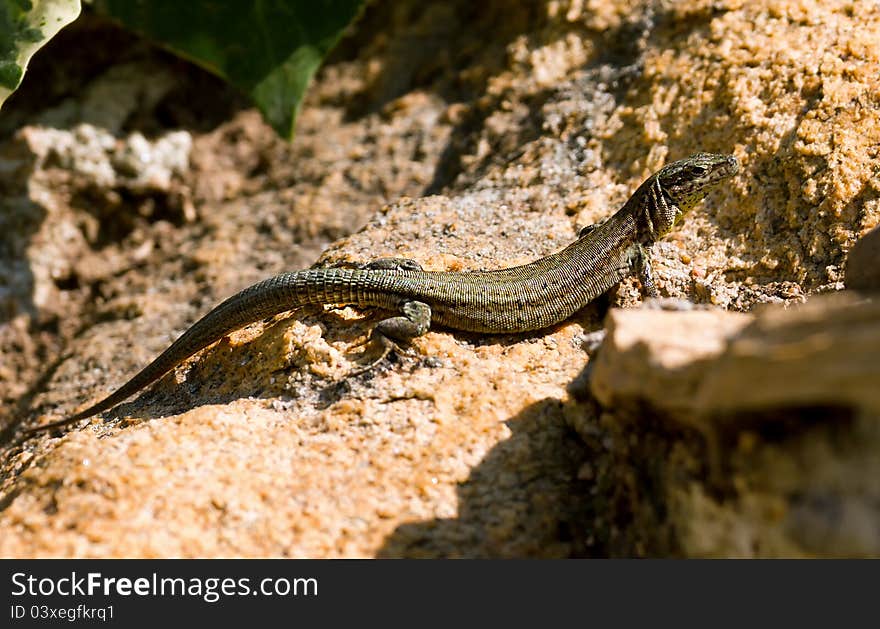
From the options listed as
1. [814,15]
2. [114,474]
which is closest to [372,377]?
[114,474]

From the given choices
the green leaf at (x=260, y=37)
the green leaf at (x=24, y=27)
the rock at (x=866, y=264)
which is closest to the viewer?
the rock at (x=866, y=264)

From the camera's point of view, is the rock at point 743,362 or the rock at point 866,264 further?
the rock at point 866,264

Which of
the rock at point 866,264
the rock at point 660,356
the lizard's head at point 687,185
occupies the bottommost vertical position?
the rock at point 660,356

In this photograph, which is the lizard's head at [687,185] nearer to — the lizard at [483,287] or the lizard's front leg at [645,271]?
the lizard at [483,287]

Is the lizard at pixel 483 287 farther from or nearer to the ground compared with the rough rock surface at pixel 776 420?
farther from the ground

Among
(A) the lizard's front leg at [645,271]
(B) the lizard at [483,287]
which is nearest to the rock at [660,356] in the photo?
(B) the lizard at [483,287]

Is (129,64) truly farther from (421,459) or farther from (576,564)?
(576,564)

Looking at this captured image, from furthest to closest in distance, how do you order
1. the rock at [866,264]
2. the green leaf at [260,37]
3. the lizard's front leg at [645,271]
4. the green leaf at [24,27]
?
the green leaf at [260,37] → the lizard's front leg at [645,271] → the green leaf at [24,27] → the rock at [866,264]
